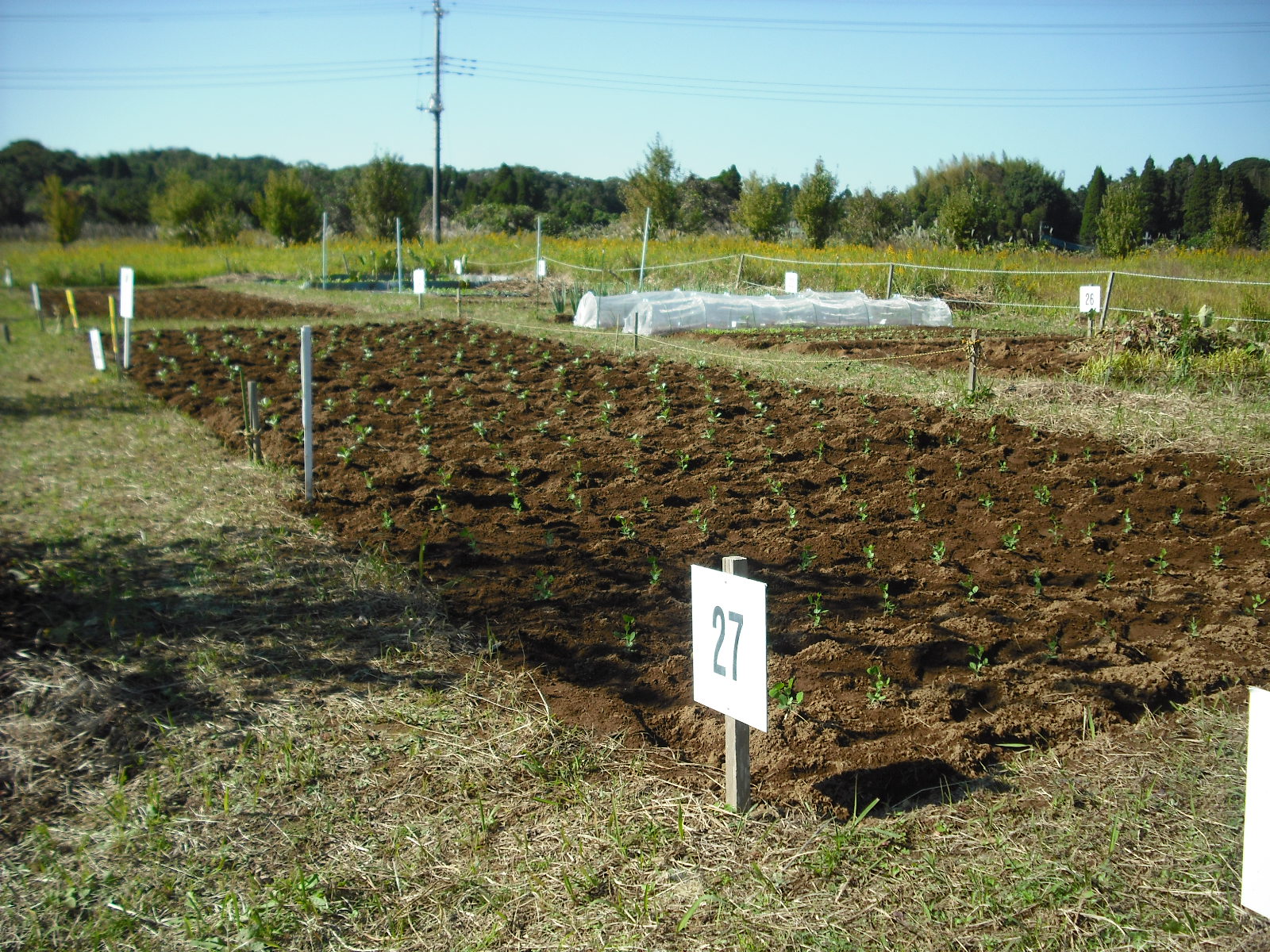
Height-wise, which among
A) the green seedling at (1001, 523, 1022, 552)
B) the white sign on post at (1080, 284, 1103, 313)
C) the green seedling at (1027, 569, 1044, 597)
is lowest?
the green seedling at (1027, 569, 1044, 597)

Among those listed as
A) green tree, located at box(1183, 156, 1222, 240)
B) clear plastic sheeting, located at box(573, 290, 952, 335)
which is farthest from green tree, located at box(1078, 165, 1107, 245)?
clear plastic sheeting, located at box(573, 290, 952, 335)

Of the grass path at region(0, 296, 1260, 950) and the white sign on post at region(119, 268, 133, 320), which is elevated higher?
the white sign on post at region(119, 268, 133, 320)

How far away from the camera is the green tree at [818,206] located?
31.8 metres

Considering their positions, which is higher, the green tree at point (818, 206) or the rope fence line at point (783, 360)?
the green tree at point (818, 206)

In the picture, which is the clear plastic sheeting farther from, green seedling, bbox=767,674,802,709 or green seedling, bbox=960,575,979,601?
green seedling, bbox=767,674,802,709

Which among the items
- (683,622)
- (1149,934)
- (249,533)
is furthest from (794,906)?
(249,533)

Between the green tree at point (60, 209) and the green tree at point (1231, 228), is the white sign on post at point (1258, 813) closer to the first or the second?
the green tree at point (60, 209)

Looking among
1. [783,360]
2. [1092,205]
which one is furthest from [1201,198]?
[783,360]

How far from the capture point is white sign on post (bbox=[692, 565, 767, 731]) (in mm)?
2758

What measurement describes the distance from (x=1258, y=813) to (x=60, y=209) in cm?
468

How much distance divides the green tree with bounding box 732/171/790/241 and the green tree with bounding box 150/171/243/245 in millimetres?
18726

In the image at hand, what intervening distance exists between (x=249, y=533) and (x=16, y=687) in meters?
2.19

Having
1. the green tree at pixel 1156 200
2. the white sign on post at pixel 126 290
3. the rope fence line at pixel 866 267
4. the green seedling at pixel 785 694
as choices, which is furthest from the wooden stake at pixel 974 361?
the green tree at pixel 1156 200

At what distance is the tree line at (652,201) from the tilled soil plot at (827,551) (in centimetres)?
239
